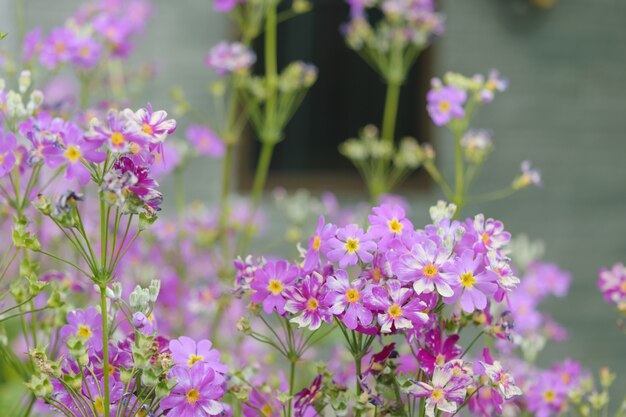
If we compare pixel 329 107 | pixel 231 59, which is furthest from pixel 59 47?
pixel 329 107

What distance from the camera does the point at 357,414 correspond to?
95 cm

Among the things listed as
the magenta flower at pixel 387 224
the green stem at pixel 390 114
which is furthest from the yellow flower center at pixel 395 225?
the green stem at pixel 390 114

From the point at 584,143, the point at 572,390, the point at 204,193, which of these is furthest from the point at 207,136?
the point at 584,143

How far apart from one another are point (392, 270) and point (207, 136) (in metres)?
1.31

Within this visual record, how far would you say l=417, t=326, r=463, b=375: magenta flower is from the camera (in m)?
0.92

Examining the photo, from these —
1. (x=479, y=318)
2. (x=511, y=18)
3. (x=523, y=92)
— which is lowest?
(x=479, y=318)

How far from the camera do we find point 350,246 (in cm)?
94

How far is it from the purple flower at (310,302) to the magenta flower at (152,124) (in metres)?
0.21

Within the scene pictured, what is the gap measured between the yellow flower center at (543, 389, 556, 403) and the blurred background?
2518 mm

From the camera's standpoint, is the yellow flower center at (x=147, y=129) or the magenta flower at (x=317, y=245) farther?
the magenta flower at (x=317, y=245)

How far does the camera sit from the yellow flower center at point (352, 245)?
3.08 ft

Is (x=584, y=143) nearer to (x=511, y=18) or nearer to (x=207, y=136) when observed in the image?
(x=511, y=18)

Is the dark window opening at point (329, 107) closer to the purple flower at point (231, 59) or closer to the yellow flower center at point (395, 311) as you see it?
the purple flower at point (231, 59)

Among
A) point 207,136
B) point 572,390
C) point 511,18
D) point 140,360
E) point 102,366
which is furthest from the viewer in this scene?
point 511,18
